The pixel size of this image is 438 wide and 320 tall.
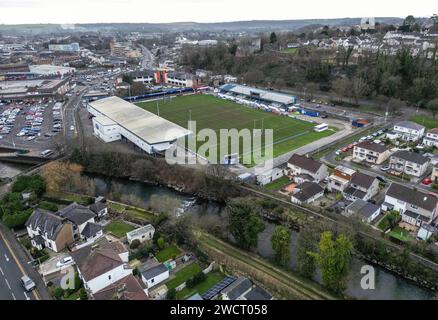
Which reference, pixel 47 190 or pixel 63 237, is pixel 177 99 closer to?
pixel 47 190

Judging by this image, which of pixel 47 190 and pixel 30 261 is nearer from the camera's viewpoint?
pixel 30 261

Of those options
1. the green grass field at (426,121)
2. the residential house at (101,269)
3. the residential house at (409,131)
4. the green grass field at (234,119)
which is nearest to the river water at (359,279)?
the residential house at (101,269)

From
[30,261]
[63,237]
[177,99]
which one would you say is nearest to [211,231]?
[63,237]

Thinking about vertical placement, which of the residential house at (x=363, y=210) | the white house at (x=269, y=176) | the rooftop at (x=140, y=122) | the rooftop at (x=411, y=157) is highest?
the rooftop at (x=140, y=122)

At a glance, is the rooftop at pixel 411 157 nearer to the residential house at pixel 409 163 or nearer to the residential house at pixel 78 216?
the residential house at pixel 409 163

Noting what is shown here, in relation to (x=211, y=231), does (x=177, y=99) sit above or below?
above
